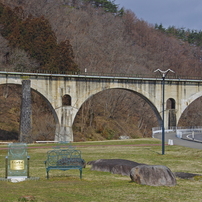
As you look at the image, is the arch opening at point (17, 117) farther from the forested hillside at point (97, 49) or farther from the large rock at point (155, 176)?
the large rock at point (155, 176)

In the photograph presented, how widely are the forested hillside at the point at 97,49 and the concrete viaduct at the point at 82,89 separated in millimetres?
6218

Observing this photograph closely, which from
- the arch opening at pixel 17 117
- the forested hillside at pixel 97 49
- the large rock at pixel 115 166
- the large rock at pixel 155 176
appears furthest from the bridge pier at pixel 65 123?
the large rock at pixel 155 176

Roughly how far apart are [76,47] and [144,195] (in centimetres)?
8308

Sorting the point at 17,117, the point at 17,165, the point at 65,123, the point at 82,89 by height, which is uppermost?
the point at 82,89

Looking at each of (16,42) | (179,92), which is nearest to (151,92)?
(179,92)

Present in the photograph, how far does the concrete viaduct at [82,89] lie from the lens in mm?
56562

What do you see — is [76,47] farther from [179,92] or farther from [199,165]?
[199,165]

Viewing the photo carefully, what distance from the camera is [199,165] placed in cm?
2445

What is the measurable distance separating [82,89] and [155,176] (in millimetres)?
44987

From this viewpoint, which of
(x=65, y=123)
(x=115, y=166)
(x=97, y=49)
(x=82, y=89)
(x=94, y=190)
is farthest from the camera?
(x=97, y=49)

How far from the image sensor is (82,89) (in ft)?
197

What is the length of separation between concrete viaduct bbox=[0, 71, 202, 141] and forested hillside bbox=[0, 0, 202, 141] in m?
6.22

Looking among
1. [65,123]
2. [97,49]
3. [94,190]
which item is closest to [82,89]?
[65,123]

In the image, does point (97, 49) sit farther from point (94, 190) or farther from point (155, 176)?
point (94, 190)
